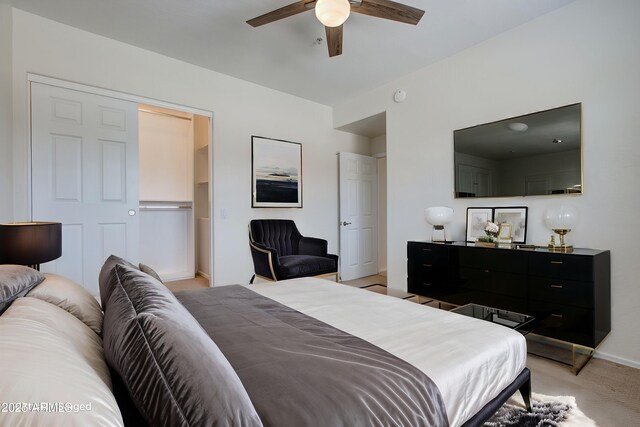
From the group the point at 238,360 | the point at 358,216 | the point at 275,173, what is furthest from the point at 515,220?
the point at 275,173

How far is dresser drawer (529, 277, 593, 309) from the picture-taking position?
2.03 m

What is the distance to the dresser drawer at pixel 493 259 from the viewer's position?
2368 millimetres

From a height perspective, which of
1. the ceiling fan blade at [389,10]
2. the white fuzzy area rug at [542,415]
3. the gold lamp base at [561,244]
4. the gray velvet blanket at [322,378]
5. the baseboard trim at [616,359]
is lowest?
the baseboard trim at [616,359]

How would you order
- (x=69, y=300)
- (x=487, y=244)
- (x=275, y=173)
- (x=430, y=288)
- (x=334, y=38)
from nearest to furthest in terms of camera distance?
(x=69, y=300)
(x=334, y=38)
(x=487, y=244)
(x=430, y=288)
(x=275, y=173)

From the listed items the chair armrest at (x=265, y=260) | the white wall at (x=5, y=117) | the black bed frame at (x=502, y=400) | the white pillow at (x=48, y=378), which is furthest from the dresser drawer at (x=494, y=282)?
the white wall at (x=5, y=117)

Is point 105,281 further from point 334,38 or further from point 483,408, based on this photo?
Result: point 334,38

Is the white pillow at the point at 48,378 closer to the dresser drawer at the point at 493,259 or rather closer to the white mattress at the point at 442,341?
the white mattress at the point at 442,341

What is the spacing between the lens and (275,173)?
4191 millimetres

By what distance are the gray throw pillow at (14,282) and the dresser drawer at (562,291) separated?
2923 millimetres

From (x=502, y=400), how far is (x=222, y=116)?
3.77m

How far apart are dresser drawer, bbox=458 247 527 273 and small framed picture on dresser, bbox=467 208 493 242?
0.40m

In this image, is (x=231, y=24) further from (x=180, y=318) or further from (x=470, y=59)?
(x=180, y=318)

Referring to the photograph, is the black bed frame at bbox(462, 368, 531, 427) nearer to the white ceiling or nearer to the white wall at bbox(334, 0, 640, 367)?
the white wall at bbox(334, 0, 640, 367)

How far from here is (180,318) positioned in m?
0.80
